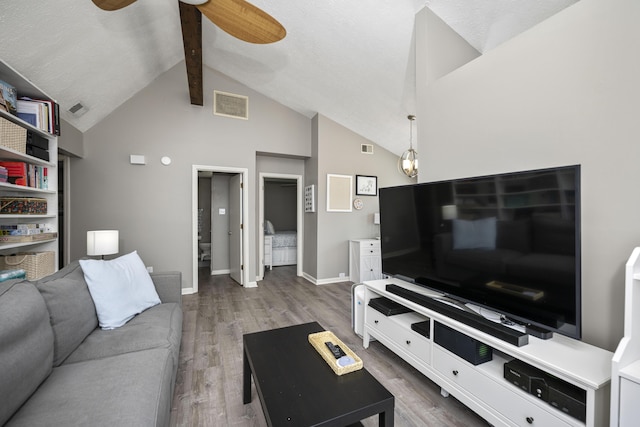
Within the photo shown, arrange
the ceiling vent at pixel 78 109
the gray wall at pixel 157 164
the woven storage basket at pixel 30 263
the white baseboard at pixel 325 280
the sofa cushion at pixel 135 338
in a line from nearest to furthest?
the sofa cushion at pixel 135 338 < the woven storage basket at pixel 30 263 < the ceiling vent at pixel 78 109 < the gray wall at pixel 157 164 < the white baseboard at pixel 325 280

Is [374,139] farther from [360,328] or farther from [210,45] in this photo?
[360,328]

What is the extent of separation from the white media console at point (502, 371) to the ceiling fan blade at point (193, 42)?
2.96 metres

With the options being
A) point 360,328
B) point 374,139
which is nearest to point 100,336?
point 360,328

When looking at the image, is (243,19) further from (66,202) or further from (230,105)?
(66,202)

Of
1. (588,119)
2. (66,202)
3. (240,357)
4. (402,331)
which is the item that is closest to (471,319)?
(402,331)

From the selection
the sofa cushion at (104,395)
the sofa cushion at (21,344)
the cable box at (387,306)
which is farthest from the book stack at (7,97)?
the cable box at (387,306)

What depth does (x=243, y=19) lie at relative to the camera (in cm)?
186

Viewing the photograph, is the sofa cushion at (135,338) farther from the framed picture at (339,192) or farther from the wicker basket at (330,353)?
the framed picture at (339,192)

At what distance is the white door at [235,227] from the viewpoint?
4.66 m

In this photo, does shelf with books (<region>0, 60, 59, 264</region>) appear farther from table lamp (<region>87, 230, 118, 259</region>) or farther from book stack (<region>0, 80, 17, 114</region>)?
table lamp (<region>87, 230, 118, 259</region>)

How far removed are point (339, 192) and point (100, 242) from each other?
3.42 meters

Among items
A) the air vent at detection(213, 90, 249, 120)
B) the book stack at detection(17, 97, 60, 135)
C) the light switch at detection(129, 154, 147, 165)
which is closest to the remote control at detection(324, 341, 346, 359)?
the book stack at detection(17, 97, 60, 135)

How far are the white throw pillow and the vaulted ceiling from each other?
5.70 feet

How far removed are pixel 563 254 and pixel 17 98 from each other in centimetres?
415
